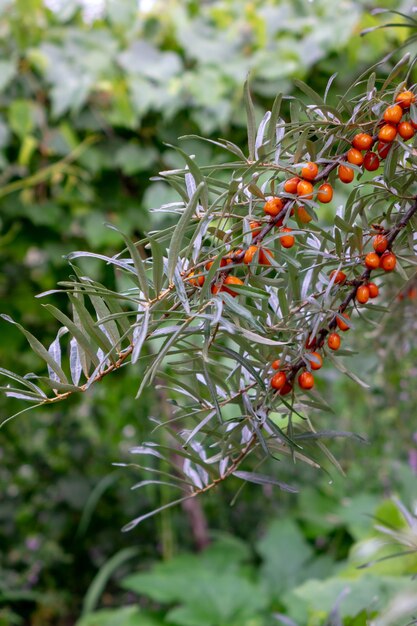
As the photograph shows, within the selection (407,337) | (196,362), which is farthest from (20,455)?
(196,362)

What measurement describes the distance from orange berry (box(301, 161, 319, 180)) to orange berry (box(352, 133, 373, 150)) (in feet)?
0.08

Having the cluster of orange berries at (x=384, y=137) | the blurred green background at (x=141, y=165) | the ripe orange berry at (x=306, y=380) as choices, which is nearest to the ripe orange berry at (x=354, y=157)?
the cluster of orange berries at (x=384, y=137)

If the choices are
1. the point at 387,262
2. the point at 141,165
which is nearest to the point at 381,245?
the point at 387,262

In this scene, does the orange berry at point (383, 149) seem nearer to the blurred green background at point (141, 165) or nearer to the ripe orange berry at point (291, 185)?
the ripe orange berry at point (291, 185)

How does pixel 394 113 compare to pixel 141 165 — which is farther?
pixel 141 165

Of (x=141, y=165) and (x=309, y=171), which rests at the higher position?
(x=309, y=171)

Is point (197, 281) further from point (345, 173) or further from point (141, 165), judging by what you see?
point (141, 165)

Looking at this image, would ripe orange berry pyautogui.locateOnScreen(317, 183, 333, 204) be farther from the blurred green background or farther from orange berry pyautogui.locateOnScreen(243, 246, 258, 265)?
the blurred green background

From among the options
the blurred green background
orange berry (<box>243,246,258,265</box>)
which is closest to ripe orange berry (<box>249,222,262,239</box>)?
orange berry (<box>243,246,258,265</box>)

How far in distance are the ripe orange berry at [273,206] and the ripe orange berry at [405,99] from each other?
0.24 ft

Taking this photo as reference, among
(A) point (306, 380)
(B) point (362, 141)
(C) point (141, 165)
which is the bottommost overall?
(C) point (141, 165)

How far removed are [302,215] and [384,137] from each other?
0.17 feet

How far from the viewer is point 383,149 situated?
1.13 feet

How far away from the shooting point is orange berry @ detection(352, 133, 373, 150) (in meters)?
0.33
